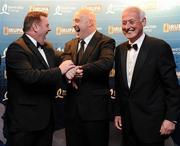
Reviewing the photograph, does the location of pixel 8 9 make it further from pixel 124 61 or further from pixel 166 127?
pixel 166 127

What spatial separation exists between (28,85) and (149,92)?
37.3 inches

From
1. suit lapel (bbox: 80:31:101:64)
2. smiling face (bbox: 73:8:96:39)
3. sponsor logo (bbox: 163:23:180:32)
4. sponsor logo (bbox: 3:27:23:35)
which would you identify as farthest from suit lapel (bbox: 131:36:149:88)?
sponsor logo (bbox: 3:27:23:35)

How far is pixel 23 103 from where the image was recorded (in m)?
2.81

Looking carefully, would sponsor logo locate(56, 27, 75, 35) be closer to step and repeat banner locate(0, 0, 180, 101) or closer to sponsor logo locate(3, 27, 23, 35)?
step and repeat banner locate(0, 0, 180, 101)

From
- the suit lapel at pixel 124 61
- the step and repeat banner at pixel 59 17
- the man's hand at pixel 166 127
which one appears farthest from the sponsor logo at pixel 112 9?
the man's hand at pixel 166 127

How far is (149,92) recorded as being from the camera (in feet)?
8.89

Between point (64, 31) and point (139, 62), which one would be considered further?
point (64, 31)

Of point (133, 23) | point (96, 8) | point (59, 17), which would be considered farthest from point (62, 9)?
point (133, 23)

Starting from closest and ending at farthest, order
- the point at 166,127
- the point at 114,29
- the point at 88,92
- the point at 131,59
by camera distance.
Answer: the point at 166,127, the point at 131,59, the point at 88,92, the point at 114,29

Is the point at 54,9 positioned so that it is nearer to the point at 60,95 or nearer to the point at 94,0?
the point at 94,0

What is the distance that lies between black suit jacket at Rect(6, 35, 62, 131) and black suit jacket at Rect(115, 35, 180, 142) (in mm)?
619

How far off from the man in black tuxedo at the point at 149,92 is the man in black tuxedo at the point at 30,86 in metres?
0.53

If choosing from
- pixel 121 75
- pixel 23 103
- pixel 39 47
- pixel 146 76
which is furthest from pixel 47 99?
pixel 146 76

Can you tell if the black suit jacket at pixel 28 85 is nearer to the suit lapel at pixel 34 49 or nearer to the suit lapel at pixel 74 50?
the suit lapel at pixel 34 49
